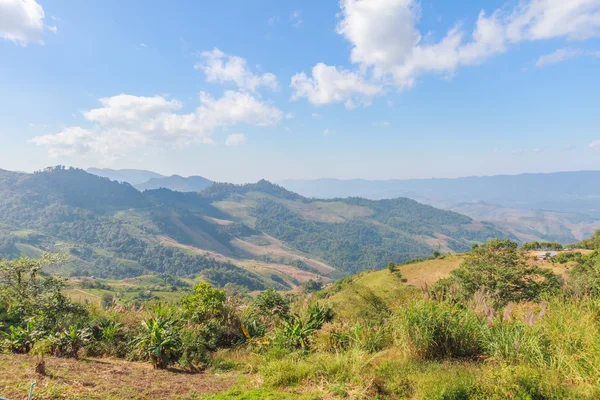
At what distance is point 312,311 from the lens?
8.92 metres

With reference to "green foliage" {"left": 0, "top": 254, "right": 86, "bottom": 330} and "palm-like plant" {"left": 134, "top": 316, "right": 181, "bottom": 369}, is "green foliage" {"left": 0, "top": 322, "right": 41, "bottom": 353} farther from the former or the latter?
"palm-like plant" {"left": 134, "top": 316, "right": 181, "bottom": 369}

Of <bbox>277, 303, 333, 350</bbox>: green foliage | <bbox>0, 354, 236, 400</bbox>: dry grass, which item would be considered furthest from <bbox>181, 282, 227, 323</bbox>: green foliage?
<bbox>0, 354, 236, 400</bbox>: dry grass

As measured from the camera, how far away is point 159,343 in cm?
691

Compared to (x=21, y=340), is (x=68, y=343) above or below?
below

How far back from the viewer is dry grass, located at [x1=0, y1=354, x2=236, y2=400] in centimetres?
500

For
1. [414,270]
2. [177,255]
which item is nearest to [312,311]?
[414,270]

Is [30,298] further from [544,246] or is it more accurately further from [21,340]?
[544,246]

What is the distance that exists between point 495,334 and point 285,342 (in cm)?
465

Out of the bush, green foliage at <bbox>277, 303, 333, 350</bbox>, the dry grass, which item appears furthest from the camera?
green foliage at <bbox>277, 303, 333, 350</bbox>

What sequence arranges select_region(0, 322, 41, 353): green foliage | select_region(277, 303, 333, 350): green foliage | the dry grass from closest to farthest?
the dry grass < select_region(0, 322, 41, 353): green foliage < select_region(277, 303, 333, 350): green foliage

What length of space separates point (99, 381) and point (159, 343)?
137 centimetres

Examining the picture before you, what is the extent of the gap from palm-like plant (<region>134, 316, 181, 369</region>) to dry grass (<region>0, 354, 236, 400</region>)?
0.28m

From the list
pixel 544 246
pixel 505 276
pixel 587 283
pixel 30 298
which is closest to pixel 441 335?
pixel 30 298

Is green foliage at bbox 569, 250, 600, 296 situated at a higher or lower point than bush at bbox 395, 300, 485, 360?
lower
